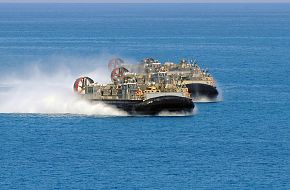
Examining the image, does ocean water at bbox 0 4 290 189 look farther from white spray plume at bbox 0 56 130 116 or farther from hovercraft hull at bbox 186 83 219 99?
hovercraft hull at bbox 186 83 219 99

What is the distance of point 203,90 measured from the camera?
122250mm

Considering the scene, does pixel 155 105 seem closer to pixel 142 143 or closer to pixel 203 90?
pixel 142 143

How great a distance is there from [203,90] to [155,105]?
56.7ft

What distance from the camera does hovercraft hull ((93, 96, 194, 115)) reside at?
106 meters

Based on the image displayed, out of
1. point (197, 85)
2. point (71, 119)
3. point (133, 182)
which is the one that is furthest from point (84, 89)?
point (133, 182)

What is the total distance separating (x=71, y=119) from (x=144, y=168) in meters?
26.9

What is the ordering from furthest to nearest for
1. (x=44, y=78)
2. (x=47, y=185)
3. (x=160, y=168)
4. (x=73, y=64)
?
1. (x=73, y=64)
2. (x=44, y=78)
3. (x=160, y=168)
4. (x=47, y=185)

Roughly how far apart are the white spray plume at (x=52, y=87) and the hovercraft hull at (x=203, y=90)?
1272 cm

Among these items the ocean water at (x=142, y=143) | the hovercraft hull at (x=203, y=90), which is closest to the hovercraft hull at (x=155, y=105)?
the ocean water at (x=142, y=143)

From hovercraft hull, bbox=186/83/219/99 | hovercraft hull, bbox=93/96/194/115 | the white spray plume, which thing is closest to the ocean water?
the white spray plume

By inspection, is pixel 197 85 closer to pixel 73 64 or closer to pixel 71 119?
pixel 71 119

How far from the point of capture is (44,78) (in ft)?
497

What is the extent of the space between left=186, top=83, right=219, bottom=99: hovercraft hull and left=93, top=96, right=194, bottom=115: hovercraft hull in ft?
49.1

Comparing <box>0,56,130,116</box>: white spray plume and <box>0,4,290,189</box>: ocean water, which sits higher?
<box>0,56,130,116</box>: white spray plume
